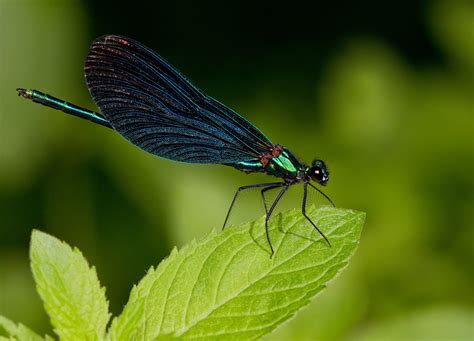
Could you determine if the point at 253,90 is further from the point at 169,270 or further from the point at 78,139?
the point at 169,270

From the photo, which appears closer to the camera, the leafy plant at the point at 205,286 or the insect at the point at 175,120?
the leafy plant at the point at 205,286

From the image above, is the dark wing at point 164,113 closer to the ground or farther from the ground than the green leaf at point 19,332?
farther from the ground

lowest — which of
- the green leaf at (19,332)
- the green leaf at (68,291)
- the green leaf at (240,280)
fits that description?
the green leaf at (19,332)

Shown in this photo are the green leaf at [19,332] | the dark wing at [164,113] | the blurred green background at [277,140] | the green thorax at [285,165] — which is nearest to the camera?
the green leaf at [19,332]

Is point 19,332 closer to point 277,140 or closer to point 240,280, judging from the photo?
point 240,280

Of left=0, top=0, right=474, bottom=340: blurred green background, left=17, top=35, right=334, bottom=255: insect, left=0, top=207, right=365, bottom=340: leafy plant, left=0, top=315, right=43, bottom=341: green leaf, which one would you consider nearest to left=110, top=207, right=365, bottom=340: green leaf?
left=0, top=207, right=365, bottom=340: leafy plant

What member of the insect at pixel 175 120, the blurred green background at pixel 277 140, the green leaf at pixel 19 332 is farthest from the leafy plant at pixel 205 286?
the blurred green background at pixel 277 140

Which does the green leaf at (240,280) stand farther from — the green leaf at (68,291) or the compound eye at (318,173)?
the compound eye at (318,173)
